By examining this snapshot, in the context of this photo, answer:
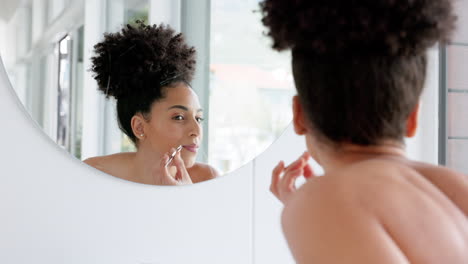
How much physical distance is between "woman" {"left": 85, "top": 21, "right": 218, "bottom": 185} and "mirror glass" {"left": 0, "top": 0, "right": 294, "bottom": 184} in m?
0.02

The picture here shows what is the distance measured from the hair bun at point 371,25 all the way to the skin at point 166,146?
0.74 m

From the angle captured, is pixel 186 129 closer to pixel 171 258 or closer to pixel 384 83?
pixel 171 258

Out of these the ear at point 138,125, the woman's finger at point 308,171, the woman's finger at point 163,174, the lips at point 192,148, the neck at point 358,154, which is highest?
the ear at point 138,125

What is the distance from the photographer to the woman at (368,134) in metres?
→ 0.63

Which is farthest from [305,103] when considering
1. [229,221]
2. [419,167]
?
[229,221]

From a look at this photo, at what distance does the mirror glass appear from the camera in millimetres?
1258

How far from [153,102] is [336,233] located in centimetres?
82

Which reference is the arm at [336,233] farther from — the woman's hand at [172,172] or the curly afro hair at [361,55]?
the woman's hand at [172,172]

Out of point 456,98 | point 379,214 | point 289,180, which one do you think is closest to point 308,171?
point 289,180

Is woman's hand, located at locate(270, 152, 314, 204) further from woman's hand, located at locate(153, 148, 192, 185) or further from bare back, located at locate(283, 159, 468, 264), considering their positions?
woman's hand, located at locate(153, 148, 192, 185)

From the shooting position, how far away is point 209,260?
1.47 meters

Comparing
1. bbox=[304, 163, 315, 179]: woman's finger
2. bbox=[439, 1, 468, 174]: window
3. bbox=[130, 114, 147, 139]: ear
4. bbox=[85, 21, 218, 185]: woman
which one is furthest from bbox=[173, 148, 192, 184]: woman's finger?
bbox=[439, 1, 468, 174]: window

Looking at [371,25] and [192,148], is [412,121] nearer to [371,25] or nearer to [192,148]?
[371,25]

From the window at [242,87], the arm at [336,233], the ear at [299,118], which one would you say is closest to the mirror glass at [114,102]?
the window at [242,87]
